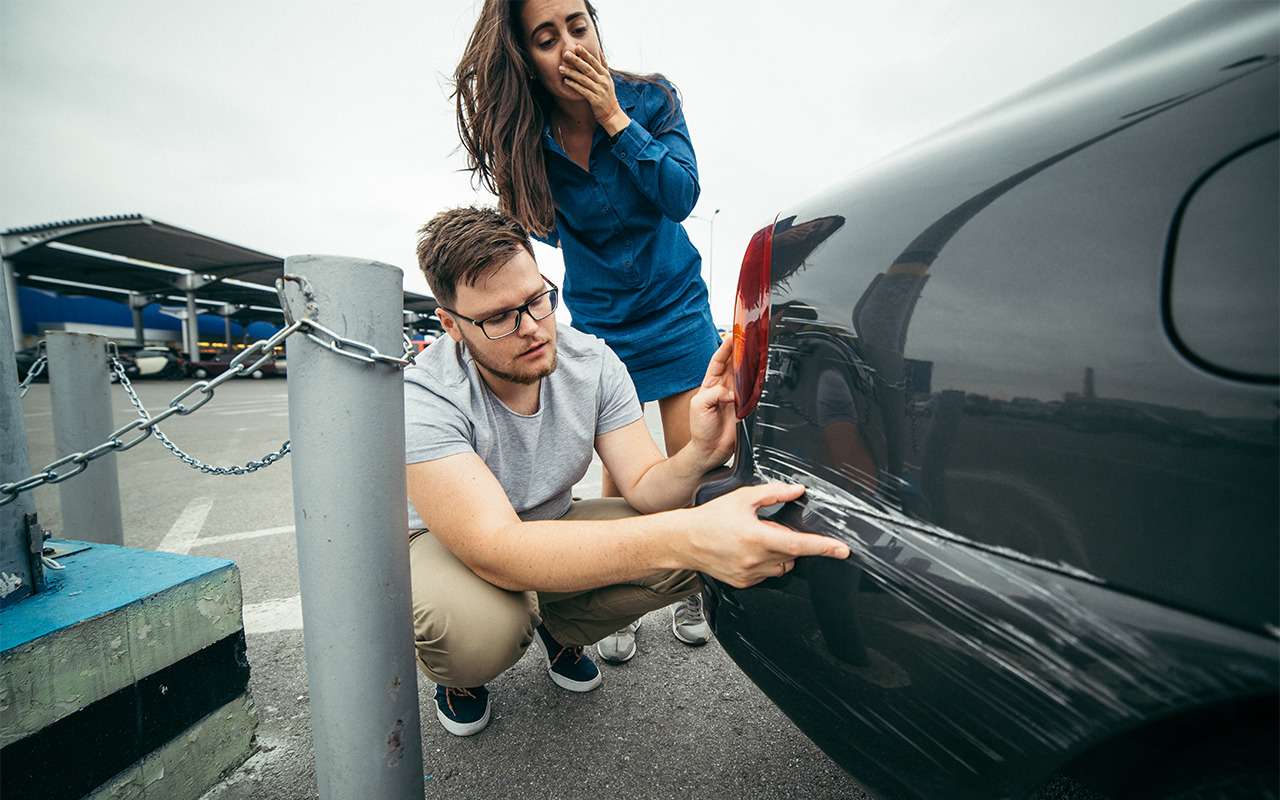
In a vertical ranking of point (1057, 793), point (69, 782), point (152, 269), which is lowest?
point (1057, 793)

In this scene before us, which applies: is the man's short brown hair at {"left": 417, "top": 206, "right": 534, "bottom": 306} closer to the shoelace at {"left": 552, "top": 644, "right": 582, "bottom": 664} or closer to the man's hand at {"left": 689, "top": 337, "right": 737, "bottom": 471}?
the man's hand at {"left": 689, "top": 337, "right": 737, "bottom": 471}

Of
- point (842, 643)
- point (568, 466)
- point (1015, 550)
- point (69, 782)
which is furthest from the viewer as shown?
point (568, 466)

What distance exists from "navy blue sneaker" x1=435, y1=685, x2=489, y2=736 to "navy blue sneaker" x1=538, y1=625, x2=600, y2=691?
25cm

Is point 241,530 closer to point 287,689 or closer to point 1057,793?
point 287,689

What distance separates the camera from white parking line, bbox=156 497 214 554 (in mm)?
2777

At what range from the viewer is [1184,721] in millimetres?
577

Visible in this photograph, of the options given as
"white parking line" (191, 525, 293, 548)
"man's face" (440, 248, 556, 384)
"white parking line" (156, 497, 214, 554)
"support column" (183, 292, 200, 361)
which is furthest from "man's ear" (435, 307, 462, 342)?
"support column" (183, 292, 200, 361)

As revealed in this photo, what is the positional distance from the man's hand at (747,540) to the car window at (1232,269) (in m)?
0.45

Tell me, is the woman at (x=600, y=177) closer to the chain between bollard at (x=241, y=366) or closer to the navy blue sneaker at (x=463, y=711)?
the navy blue sneaker at (x=463, y=711)

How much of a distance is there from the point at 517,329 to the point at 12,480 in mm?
987

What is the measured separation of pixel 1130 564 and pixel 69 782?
1.64 m

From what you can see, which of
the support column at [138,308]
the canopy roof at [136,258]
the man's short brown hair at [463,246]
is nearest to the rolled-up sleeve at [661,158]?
the man's short brown hair at [463,246]

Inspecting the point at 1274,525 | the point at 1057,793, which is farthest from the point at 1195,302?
the point at 1057,793

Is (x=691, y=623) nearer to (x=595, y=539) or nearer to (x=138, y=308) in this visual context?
(x=595, y=539)
